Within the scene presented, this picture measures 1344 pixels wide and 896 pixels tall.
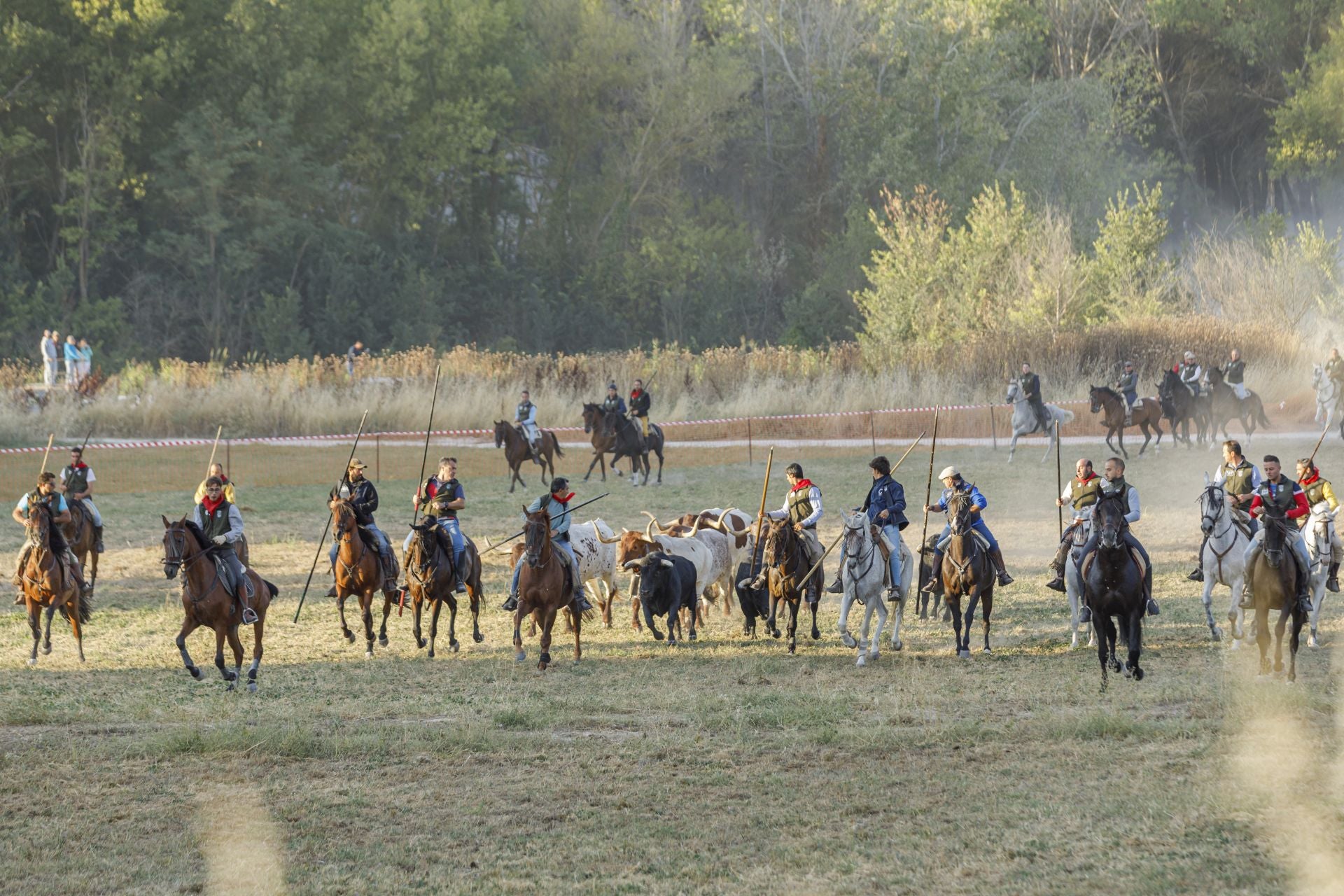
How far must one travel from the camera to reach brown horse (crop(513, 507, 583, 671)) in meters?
15.9

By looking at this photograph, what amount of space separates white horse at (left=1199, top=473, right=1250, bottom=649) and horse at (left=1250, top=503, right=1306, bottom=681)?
3.85 feet

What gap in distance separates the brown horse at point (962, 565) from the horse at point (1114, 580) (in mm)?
1683

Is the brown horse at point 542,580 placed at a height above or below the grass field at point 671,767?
above

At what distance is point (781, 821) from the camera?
10711mm

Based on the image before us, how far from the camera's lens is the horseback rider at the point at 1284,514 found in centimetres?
1488

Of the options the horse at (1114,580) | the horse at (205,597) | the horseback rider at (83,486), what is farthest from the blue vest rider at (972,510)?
the horseback rider at (83,486)

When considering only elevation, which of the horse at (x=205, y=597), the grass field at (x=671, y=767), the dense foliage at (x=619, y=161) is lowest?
the grass field at (x=671, y=767)

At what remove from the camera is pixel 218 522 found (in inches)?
611

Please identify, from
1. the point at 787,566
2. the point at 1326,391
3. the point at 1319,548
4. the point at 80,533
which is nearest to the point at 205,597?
the point at 787,566

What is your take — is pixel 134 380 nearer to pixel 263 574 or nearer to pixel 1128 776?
pixel 263 574

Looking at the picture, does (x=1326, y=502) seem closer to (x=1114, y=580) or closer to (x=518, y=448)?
(x=1114, y=580)

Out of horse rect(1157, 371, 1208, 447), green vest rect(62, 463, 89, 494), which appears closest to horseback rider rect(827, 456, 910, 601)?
green vest rect(62, 463, 89, 494)

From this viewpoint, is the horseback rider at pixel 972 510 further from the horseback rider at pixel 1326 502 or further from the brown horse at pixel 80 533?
the brown horse at pixel 80 533

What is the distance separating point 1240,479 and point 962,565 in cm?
346
